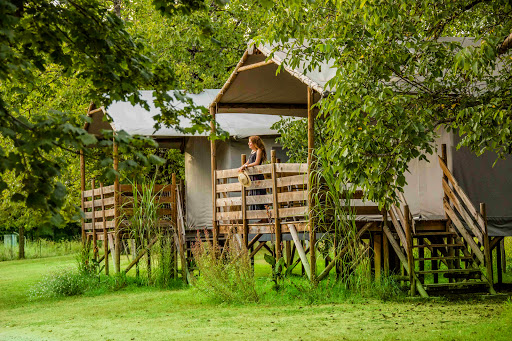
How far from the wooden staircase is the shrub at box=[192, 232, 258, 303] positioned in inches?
84.2

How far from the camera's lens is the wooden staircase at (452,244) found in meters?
10.0

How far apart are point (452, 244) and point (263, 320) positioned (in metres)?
3.46

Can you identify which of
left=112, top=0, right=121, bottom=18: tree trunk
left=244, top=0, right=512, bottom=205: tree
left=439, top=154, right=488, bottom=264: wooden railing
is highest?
left=112, top=0, right=121, bottom=18: tree trunk

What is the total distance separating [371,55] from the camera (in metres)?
7.91

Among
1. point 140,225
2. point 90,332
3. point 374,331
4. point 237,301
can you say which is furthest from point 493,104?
point 140,225

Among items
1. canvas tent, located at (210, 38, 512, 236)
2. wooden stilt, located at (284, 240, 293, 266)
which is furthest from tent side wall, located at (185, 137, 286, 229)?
canvas tent, located at (210, 38, 512, 236)

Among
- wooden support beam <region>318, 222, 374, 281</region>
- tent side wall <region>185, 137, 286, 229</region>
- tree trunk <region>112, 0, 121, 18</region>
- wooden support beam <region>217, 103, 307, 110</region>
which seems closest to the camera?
wooden support beam <region>318, 222, 374, 281</region>

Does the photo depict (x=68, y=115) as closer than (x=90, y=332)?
Yes

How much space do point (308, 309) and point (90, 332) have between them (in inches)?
105

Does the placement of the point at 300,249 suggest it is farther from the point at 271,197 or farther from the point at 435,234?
the point at 435,234

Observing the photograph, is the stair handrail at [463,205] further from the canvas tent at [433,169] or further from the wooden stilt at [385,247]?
the wooden stilt at [385,247]

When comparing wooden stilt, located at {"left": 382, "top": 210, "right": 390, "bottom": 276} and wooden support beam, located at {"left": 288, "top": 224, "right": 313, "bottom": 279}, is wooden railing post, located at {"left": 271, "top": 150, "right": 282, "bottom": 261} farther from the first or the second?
wooden stilt, located at {"left": 382, "top": 210, "right": 390, "bottom": 276}

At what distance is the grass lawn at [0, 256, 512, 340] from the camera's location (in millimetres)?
7332

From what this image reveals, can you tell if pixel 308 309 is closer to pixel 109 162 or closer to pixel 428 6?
pixel 428 6
